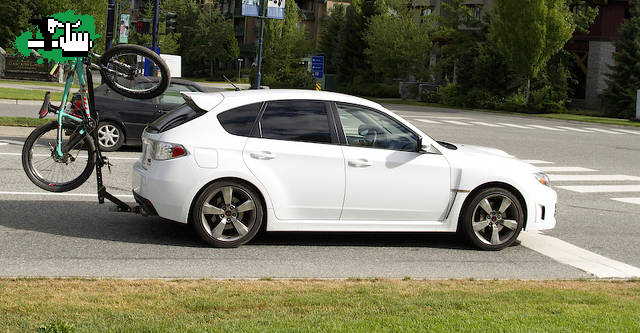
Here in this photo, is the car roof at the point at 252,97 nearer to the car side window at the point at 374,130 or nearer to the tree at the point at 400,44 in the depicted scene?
the car side window at the point at 374,130

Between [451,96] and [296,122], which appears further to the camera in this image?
[451,96]

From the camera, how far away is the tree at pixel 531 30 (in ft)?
145

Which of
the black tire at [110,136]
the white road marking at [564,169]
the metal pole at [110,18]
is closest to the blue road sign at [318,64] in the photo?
the metal pole at [110,18]

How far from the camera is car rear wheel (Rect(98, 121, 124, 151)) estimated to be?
16.3 meters

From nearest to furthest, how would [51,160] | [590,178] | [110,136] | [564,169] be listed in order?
[51,160]
[590,178]
[110,136]
[564,169]

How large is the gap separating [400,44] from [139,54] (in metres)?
52.3

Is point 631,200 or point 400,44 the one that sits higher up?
point 400,44

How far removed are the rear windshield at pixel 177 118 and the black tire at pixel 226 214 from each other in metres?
0.77

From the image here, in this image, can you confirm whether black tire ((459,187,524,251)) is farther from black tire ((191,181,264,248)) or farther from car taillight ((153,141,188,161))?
car taillight ((153,141,188,161))

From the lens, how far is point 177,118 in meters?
8.59

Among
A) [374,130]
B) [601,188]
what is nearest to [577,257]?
[374,130]

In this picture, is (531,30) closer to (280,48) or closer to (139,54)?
(280,48)

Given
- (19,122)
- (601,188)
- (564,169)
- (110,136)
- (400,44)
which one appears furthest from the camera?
(400,44)

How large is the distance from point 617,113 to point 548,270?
4089 cm
